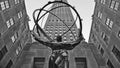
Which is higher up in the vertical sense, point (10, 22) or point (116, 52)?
point (10, 22)

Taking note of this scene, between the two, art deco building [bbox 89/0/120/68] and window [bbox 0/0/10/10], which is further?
window [bbox 0/0/10/10]

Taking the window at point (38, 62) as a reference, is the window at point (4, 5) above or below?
above

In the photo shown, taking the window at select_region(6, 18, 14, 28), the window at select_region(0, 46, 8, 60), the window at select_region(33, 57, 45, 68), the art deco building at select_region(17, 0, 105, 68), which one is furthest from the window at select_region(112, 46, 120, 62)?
the window at select_region(6, 18, 14, 28)

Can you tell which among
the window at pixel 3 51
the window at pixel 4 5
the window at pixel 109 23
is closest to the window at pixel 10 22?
the window at pixel 4 5

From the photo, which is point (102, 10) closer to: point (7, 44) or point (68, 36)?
point (68, 36)

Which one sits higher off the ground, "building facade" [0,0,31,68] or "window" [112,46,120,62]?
"building facade" [0,0,31,68]

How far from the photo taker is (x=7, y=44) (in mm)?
21203

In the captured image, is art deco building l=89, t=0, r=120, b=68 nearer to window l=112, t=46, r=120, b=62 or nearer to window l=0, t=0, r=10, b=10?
window l=112, t=46, r=120, b=62

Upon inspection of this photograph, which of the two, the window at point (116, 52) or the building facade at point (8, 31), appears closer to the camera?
the building facade at point (8, 31)

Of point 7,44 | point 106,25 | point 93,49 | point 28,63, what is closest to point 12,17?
point 7,44

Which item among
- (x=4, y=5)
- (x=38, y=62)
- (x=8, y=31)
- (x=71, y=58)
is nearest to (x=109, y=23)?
(x=71, y=58)

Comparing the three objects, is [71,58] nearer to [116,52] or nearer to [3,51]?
[116,52]

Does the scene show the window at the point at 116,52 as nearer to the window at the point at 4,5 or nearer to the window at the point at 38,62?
the window at the point at 38,62

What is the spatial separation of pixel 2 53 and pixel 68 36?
26.8 meters
